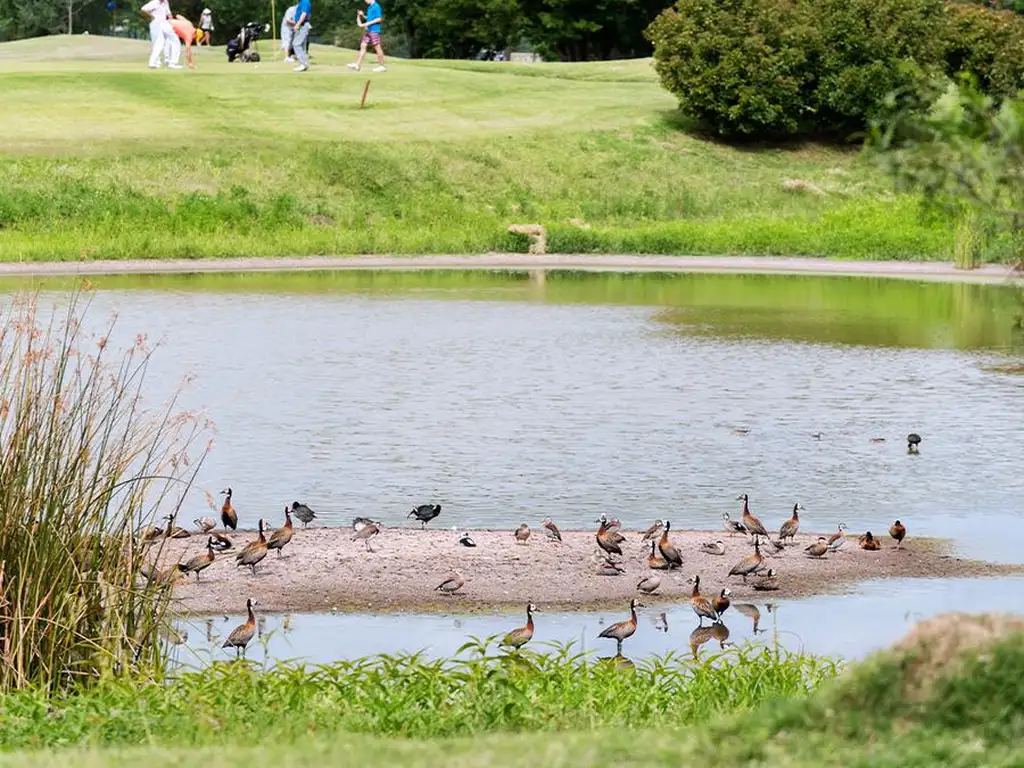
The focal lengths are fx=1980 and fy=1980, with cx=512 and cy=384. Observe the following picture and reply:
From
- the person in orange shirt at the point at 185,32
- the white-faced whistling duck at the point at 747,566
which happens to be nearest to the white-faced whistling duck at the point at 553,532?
the white-faced whistling duck at the point at 747,566

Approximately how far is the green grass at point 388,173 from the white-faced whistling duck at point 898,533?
2258 cm

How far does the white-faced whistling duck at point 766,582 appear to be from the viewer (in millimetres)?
11953

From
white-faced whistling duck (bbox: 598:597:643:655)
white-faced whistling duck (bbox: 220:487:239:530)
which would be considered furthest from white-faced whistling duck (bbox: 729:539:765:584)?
white-faced whistling duck (bbox: 220:487:239:530)

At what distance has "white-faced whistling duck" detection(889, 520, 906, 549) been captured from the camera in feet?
42.4

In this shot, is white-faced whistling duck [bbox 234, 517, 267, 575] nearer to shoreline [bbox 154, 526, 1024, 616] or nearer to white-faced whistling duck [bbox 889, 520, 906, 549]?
shoreline [bbox 154, 526, 1024, 616]

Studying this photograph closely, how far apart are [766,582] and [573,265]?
81.5 feet

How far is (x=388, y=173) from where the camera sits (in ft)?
142

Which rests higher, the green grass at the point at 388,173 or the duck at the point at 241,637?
the duck at the point at 241,637

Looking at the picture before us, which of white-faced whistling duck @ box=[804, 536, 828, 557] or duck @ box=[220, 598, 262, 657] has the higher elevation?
duck @ box=[220, 598, 262, 657]

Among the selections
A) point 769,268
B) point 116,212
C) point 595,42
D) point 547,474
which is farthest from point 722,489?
point 595,42

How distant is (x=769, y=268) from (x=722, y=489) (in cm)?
2156

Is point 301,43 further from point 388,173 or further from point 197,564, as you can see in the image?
point 197,564

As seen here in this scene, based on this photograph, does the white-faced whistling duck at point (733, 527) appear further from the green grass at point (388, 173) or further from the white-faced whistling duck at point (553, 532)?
the green grass at point (388, 173)

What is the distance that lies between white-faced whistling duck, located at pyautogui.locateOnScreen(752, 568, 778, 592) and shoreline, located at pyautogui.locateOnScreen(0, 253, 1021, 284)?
890 inches
